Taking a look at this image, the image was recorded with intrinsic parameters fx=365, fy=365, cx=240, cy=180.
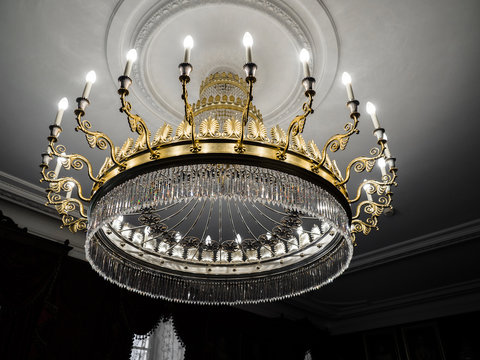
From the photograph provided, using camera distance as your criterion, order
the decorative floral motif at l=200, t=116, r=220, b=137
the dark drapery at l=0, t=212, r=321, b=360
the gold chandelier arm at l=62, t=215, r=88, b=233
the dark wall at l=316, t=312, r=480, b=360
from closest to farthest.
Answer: the decorative floral motif at l=200, t=116, r=220, b=137 < the gold chandelier arm at l=62, t=215, r=88, b=233 < the dark drapery at l=0, t=212, r=321, b=360 < the dark wall at l=316, t=312, r=480, b=360

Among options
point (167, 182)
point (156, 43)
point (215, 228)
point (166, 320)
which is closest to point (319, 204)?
point (167, 182)

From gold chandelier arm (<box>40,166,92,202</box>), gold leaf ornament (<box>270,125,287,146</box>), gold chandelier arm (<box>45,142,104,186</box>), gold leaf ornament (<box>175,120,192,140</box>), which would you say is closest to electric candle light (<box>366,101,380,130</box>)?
gold leaf ornament (<box>270,125,287,146</box>)

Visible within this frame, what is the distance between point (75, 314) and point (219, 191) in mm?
2898

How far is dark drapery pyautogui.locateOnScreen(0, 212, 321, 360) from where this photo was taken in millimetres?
3102

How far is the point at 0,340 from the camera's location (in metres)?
3.00

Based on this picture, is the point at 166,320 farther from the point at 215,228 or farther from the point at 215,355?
the point at 215,228

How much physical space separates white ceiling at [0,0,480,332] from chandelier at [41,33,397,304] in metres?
0.29

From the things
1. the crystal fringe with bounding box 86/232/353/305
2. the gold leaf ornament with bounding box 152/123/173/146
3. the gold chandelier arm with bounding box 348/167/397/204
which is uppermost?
the gold leaf ornament with bounding box 152/123/173/146

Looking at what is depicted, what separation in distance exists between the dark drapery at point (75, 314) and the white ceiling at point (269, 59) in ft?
3.60

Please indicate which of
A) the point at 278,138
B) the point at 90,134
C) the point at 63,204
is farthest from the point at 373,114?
the point at 63,204

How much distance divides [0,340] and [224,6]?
312cm

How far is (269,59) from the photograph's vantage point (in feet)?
7.02

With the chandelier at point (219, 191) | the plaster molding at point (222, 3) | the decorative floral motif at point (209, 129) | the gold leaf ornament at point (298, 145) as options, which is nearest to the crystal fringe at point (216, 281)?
the chandelier at point (219, 191)

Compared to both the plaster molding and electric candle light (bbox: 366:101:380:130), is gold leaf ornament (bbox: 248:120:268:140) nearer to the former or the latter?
electric candle light (bbox: 366:101:380:130)
